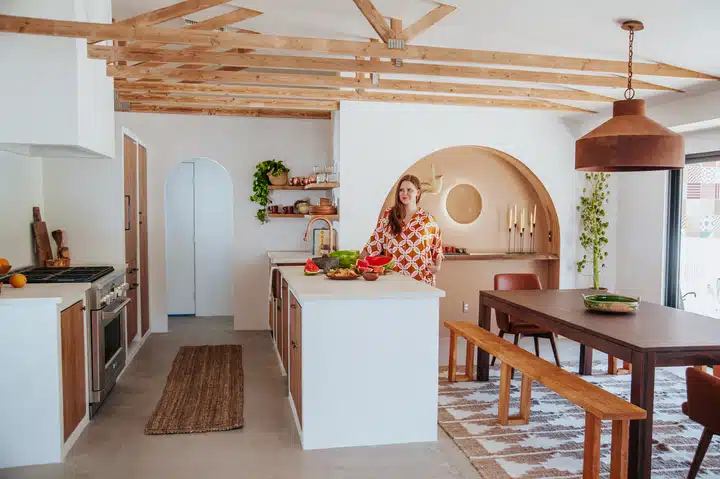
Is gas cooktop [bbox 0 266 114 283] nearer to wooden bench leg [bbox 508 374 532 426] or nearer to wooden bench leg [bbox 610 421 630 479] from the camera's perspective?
wooden bench leg [bbox 508 374 532 426]

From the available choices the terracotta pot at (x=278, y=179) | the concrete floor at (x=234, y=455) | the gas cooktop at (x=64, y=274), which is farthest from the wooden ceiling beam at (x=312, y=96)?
the concrete floor at (x=234, y=455)

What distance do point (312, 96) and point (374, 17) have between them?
214 centimetres

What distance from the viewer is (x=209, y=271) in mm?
8195

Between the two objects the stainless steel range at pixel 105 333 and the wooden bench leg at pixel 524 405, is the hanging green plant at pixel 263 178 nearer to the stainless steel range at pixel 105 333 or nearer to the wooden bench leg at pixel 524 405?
the stainless steel range at pixel 105 333

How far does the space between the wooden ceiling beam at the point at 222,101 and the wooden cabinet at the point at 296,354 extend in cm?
274

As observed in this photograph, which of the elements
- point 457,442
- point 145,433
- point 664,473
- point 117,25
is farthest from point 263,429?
point 117,25

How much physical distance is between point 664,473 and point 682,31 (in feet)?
8.74

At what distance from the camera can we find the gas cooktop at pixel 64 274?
13.3 feet

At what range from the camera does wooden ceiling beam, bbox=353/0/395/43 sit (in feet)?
12.2

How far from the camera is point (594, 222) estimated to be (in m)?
6.94

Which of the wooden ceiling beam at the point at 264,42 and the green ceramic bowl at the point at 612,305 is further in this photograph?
the green ceramic bowl at the point at 612,305

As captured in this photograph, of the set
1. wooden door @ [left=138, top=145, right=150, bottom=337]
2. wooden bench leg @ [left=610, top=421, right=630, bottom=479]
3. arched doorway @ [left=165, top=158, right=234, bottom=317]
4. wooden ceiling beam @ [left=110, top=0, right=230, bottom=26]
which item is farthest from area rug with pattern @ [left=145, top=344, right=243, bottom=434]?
wooden ceiling beam @ [left=110, top=0, right=230, bottom=26]

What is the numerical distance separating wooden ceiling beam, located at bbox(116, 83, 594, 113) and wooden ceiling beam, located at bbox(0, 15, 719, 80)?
176 centimetres

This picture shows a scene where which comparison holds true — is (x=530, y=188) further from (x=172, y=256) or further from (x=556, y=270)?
(x=172, y=256)
